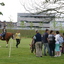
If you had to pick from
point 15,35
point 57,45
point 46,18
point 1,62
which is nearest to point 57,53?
point 57,45

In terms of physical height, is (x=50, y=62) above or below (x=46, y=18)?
below

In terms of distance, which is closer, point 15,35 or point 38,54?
point 38,54

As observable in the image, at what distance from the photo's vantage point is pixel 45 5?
17922mm

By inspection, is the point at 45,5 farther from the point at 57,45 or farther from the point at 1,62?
the point at 1,62

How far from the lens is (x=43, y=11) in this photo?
58.3ft

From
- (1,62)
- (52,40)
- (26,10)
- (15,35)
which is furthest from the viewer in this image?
(15,35)

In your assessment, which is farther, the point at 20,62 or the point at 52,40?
the point at 52,40

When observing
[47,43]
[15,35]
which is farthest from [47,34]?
[15,35]

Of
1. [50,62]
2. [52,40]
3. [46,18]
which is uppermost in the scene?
[46,18]

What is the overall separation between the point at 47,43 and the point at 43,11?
2.48 metres

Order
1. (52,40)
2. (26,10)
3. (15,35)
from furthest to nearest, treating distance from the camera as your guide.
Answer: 1. (15,35)
2. (26,10)
3. (52,40)

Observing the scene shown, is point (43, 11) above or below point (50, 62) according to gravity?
above

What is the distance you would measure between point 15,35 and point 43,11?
846 cm

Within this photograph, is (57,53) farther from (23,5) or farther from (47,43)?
(23,5)
